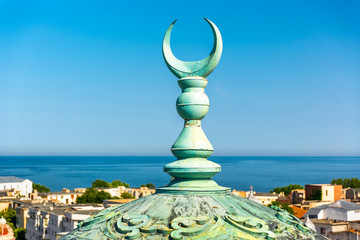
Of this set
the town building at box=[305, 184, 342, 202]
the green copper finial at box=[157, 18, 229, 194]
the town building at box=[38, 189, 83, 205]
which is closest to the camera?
the green copper finial at box=[157, 18, 229, 194]

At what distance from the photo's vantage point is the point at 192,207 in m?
4.71

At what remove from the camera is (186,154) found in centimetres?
500

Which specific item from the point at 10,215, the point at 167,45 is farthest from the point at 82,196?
the point at 167,45

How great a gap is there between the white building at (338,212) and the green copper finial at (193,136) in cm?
5656

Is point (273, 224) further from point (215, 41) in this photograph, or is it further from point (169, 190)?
point (215, 41)

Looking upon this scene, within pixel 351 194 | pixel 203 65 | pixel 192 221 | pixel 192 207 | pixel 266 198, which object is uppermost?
pixel 203 65

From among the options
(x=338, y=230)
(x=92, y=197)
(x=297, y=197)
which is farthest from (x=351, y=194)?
(x=338, y=230)

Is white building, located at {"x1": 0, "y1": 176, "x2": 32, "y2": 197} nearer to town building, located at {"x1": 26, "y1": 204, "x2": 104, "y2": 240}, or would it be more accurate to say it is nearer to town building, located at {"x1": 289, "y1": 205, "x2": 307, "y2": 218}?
town building, located at {"x1": 26, "y1": 204, "x2": 104, "y2": 240}

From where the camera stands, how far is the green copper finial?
16.2ft

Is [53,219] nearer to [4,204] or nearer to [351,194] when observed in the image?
[4,204]

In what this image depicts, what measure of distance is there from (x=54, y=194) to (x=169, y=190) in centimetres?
9016

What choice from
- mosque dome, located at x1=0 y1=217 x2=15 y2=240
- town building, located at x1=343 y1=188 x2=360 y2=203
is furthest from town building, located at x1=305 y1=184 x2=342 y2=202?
mosque dome, located at x1=0 y1=217 x2=15 y2=240

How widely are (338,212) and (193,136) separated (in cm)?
5817

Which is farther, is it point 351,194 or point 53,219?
point 351,194
